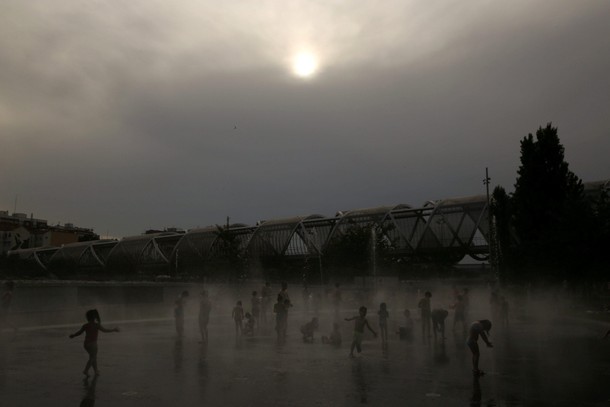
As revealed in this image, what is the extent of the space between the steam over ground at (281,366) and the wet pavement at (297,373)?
0.02 metres

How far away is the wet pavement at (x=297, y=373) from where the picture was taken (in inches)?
350

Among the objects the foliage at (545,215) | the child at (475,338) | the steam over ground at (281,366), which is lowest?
the steam over ground at (281,366)

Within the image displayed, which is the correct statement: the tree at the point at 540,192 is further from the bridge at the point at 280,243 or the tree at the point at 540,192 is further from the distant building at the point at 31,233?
the distant building at the point at 31,233

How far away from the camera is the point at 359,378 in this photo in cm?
1091

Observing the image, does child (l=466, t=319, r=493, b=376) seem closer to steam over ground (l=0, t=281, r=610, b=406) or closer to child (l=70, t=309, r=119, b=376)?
steam over ground (l=0, t=281, r=610, b=406)

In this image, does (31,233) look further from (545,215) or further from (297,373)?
(297,373)

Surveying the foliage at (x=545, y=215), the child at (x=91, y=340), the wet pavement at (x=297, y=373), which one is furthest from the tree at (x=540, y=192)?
the child at (x=91, y=340)

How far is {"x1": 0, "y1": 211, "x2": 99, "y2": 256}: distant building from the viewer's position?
457 ft

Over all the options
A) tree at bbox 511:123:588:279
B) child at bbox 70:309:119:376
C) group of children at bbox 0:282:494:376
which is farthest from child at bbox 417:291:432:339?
tree at bbox 511:123:588:279

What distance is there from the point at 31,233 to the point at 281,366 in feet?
534

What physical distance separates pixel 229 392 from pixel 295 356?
5256 millimetres

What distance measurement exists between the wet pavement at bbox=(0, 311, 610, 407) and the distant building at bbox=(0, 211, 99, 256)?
132772mm

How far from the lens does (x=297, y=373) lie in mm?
11508

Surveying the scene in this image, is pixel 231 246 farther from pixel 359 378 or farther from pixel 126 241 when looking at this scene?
pixel 126 241
